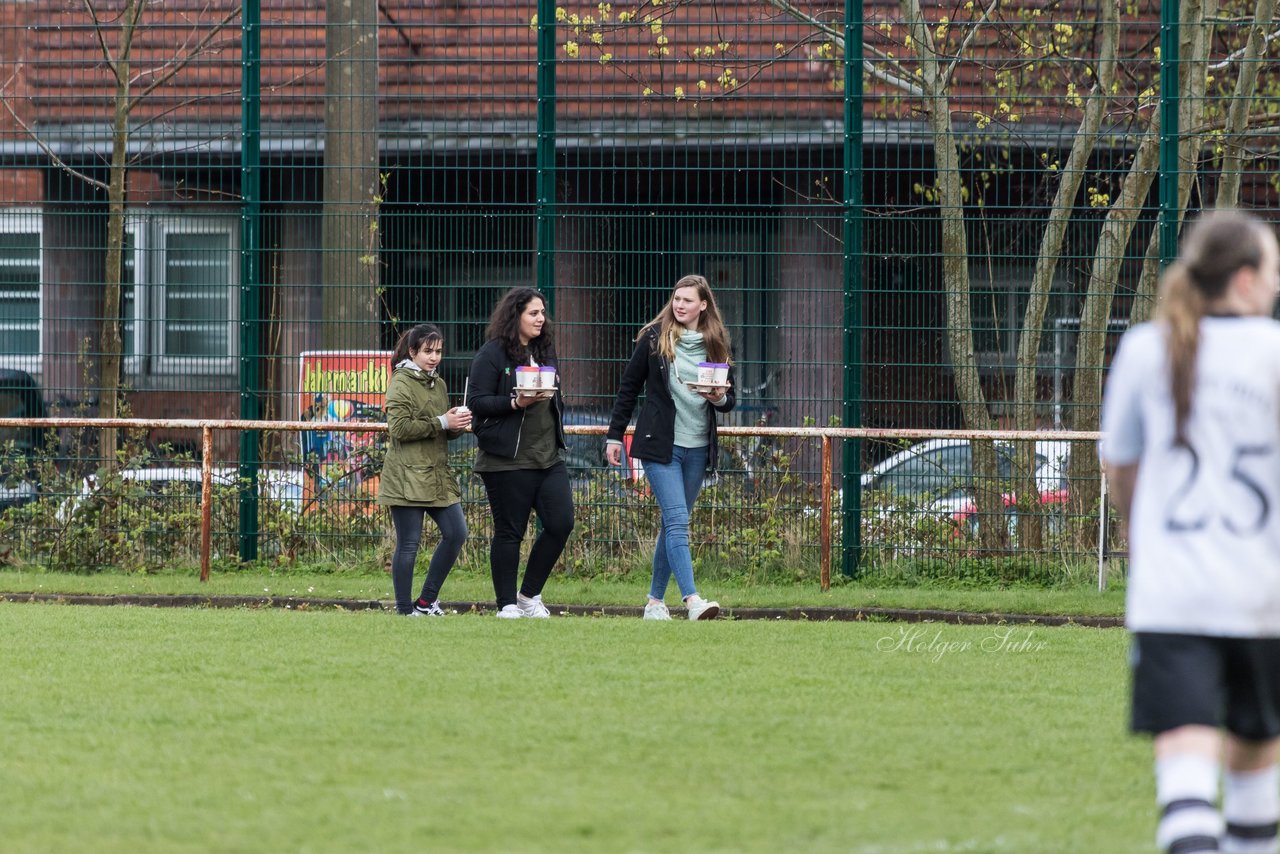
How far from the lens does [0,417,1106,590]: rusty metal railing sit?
1199cm

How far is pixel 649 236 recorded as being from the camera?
12.8 meters

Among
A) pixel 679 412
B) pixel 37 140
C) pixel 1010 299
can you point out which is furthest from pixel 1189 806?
pixel 37 140

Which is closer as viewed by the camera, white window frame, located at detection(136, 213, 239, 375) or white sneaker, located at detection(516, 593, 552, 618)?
white sneaker, located at detection(516, 593, 552, 618)

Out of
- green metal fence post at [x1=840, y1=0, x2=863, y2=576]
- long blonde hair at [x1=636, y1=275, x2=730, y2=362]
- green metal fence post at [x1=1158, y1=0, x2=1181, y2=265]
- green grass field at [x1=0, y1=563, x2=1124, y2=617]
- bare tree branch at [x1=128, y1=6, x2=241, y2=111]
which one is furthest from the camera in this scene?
bare tree branch at [x1=128, y1=6, x2=241, y2=111]

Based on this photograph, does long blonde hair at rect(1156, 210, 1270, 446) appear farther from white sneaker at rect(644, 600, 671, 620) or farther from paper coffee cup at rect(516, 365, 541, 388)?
white sneaker at rect(644, 600, 671, 620)

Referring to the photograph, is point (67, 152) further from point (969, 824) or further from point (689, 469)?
point (969, 824)

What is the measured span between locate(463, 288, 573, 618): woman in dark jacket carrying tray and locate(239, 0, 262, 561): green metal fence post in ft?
11.4

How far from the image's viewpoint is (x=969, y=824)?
5.28 meters

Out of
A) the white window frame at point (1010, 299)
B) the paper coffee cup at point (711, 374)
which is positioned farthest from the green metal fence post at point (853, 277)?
the paper coffee cup at point (711, 374)

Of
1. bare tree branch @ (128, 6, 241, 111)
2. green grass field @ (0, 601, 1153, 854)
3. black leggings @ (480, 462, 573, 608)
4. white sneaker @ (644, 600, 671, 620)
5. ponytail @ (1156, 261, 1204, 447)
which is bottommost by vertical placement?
green grass field @ (0, 601, 1153, 854)

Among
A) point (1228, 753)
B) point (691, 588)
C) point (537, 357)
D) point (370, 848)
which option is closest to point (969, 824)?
point (1228, 753)

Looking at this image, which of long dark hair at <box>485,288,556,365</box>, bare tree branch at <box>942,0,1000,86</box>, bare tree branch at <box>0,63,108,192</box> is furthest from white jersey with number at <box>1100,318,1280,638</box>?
bare tree branch at <box>0,63,108,192</box>

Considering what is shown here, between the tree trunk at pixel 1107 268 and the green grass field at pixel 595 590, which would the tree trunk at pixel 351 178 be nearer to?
the green grass field at pixel 595 590

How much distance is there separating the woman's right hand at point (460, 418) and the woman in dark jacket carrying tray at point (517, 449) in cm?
9
